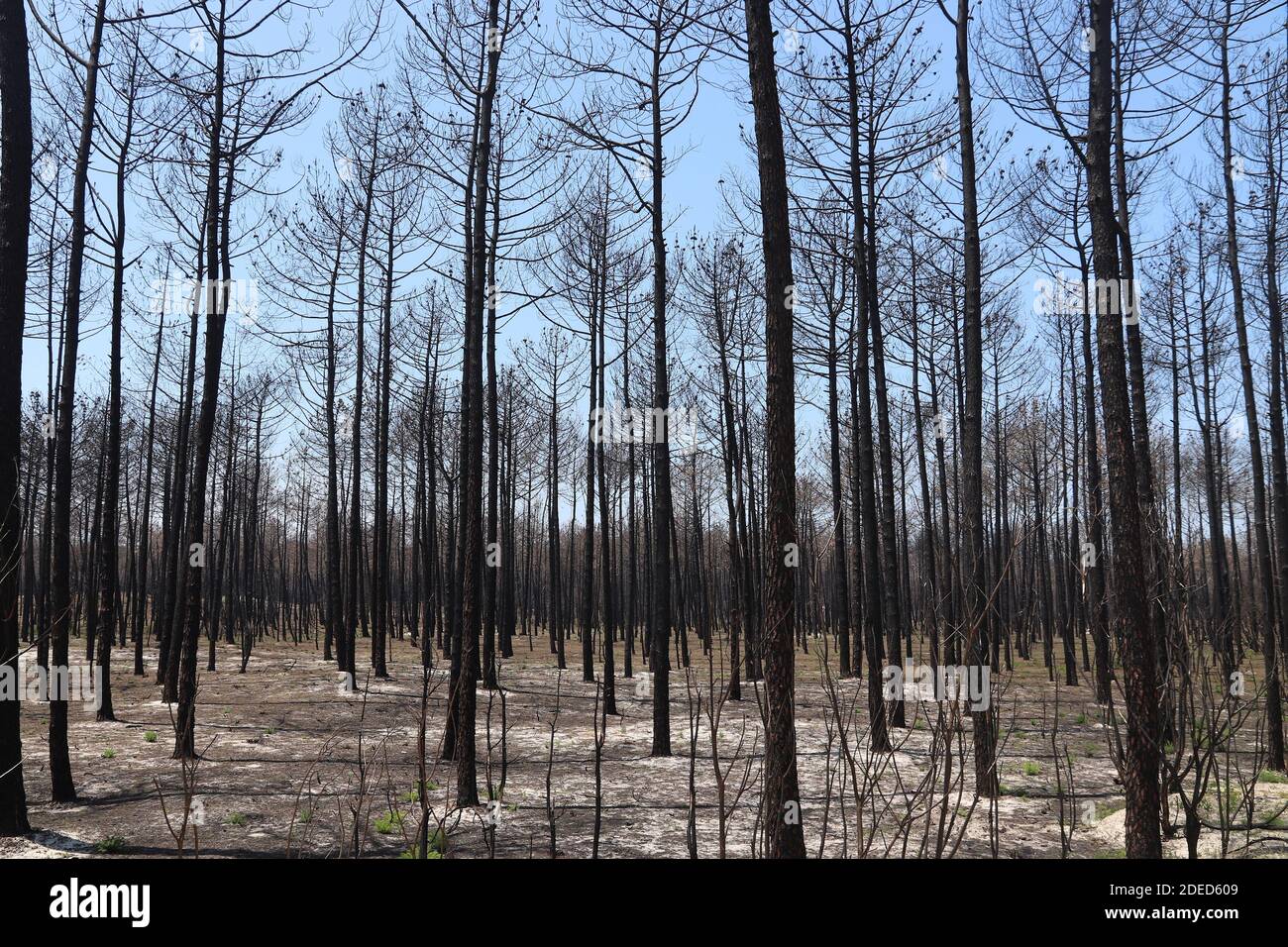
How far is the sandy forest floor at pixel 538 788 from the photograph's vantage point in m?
6.11

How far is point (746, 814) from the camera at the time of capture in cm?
788

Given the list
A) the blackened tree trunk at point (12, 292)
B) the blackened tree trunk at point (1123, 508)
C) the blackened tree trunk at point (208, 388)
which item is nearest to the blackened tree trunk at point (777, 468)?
the blackened tree trunk at point (1123, 508)

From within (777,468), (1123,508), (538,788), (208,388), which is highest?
(208,388)

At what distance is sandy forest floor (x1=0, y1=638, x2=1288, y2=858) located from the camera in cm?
611

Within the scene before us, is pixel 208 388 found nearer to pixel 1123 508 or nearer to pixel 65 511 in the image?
pixel 65 511

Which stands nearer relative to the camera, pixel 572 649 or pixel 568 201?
pixel 568 201

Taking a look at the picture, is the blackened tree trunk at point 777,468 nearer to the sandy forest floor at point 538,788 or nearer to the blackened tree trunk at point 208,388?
the sandy forest floor at point 538,788

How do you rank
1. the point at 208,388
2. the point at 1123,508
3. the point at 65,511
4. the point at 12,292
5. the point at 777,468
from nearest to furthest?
the point at 777,468
the point at 1123,508
the point at 12,292
the point at 65,511
the point at 208,388

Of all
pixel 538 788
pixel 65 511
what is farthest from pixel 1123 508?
pixel 65 511

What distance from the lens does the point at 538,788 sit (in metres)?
8.81

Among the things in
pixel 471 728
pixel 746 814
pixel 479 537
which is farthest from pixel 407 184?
pixel 746 814

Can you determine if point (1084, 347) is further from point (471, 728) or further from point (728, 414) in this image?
point (471, 728)

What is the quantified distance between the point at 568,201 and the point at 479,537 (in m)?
6.13
